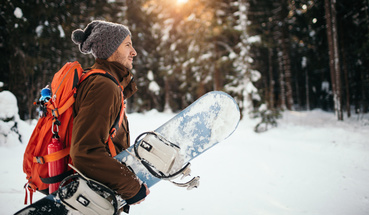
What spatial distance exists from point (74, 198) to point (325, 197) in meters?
4.46

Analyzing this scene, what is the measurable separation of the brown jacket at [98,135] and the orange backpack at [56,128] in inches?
2.4

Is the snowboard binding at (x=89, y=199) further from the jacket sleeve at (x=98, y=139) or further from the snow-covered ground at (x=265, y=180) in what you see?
the snow-covered ground at (x=265, y=180)

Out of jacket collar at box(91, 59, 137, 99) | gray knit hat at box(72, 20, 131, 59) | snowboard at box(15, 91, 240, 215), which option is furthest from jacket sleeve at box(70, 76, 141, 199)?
snowboard at box(15, 91, 240, 215)

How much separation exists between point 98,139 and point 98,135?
24 mm

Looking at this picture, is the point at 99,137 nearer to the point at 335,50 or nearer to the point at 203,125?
the point at 203,125

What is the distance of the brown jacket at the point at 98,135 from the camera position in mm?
1087

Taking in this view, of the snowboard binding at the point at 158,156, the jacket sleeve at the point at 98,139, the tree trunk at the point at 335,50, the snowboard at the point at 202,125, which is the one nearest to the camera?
the jacket sleeve at the point at 98,139

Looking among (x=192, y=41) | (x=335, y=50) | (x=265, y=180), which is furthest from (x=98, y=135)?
(x=335, y=50)

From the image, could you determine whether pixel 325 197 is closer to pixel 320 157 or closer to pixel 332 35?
pixel 320 157

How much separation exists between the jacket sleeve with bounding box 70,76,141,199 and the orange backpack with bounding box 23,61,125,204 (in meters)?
0.11

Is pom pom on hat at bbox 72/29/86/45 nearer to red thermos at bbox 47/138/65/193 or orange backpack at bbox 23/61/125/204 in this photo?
orange backpack at bbox 23/61/125/204

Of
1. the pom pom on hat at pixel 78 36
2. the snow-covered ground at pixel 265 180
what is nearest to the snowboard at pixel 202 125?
the pom pom on hat at pixel 78 36

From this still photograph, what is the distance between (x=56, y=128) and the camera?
1305 mm

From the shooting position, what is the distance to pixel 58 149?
1.29 meters
